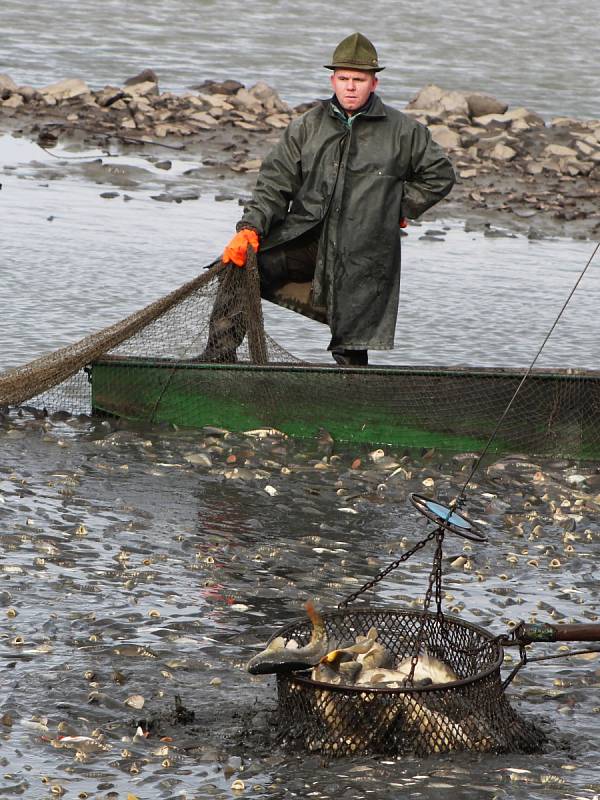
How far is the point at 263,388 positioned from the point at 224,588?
7.49ft

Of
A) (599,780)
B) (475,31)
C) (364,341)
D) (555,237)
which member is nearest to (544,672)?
(599,780)

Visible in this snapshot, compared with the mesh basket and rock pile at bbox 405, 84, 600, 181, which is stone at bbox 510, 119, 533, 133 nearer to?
rock pile at bbox 405, 84, 600, 181

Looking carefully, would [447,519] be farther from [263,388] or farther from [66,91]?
[66,91]

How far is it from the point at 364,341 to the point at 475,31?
30.2 metres

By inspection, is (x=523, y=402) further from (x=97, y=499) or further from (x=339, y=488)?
(x=97, y=499)

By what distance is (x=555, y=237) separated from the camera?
16.6 meters

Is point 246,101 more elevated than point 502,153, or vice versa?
point 246,101

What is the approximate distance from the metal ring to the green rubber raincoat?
386cm

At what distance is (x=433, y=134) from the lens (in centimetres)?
2039

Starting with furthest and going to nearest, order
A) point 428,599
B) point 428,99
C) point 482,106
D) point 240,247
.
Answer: point 428,99
point 482,106
point 240,247
point 428,599

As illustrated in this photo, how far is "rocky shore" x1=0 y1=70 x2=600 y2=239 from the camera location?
17.7 m

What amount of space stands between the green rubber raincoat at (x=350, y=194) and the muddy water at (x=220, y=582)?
0.97 m

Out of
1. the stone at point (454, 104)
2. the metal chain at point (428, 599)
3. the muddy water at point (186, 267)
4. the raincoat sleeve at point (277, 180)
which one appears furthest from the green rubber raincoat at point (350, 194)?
the stone at point (454, 104)

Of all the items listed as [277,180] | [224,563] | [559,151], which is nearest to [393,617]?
[224,563]
